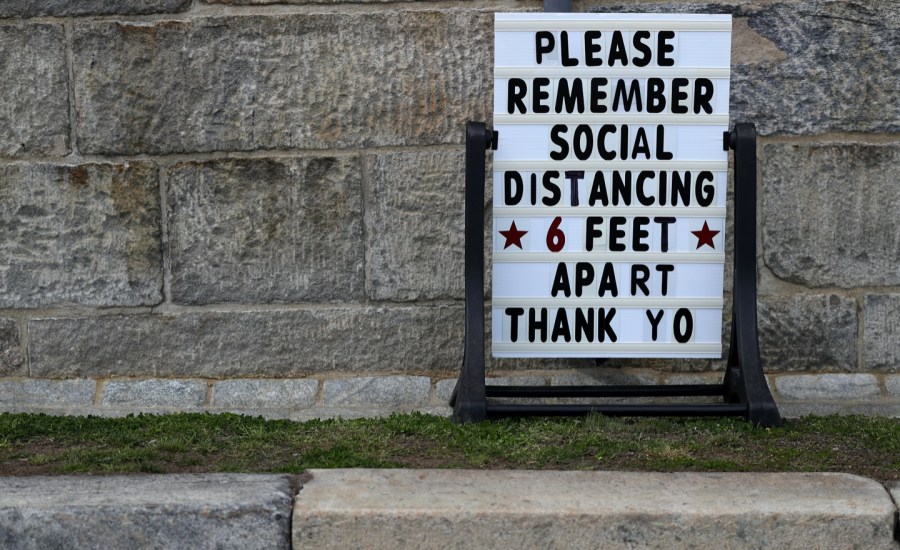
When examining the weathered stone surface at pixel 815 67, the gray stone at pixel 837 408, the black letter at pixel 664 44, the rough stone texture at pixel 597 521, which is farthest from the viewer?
the weathered stone surface at pixel 815 67

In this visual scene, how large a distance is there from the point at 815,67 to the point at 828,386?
1.10 metres

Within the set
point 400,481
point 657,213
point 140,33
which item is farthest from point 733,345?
point 140,33

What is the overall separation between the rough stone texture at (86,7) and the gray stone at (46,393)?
4.17ft

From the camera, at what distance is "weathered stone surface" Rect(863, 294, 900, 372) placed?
354 centimetres

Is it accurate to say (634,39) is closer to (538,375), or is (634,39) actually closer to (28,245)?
(538,375)

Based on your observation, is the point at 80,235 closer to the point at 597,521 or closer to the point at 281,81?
the point at 281,81

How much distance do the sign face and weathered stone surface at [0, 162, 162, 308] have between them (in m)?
1.28

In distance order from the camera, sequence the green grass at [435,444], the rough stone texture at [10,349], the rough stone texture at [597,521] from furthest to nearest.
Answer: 1. the rough stone texture at [10,349]
2. the green grass at [435,444]
3. the rough stone texture at [597,521]

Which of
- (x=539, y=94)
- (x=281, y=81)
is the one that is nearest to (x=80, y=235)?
(x=281, y=81)

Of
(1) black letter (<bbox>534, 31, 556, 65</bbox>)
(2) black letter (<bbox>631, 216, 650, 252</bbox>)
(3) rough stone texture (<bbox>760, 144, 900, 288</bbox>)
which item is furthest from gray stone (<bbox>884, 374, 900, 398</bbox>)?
(1) black letter (<bbox>534, 31, 556, 65</bbox>)

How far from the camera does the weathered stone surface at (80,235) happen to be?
352 cm

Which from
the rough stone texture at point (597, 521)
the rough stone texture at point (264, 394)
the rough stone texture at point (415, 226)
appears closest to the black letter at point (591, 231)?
the rough stone texture at point (415, 226)

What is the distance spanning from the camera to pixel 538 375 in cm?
362

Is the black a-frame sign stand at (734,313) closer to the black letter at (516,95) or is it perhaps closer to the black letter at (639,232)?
the black letter at (516,95)
